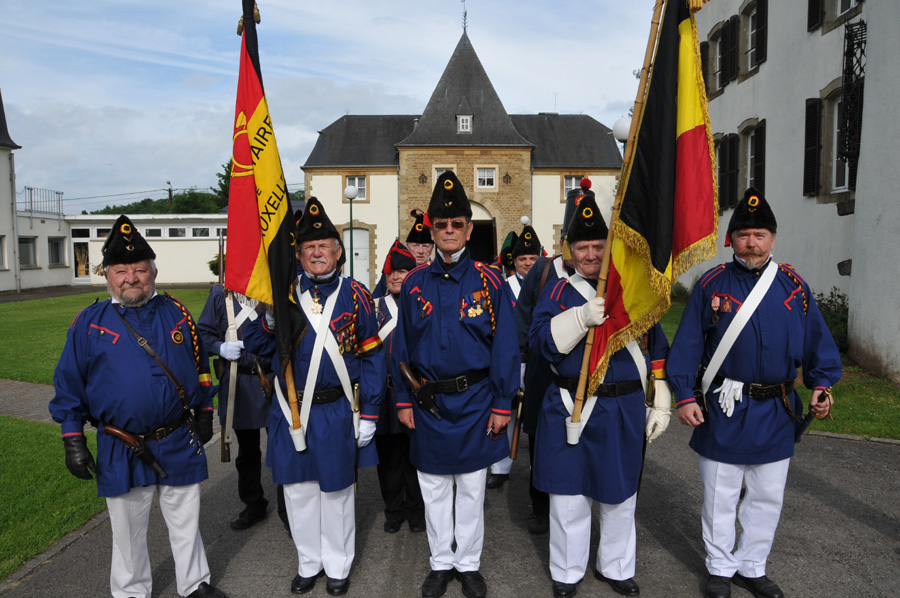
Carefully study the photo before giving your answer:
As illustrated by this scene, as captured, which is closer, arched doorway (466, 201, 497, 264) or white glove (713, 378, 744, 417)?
white glove (713, 378, 744, 417)

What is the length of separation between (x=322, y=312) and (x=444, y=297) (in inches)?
29.1

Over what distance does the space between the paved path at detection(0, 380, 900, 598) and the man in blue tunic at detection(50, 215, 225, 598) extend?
1.51 feet

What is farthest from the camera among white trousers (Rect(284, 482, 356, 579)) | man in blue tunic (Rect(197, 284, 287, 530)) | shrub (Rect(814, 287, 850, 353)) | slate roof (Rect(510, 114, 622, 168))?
slate roof (Rect(510, 114, 622, 168))

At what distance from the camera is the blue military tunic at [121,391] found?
3.41 m

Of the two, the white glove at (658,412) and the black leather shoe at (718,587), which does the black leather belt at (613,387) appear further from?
the black leather shoe at (718,587)

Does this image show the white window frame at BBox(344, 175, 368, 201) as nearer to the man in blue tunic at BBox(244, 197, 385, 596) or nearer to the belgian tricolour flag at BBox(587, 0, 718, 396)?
the man in blue tunic at BBox(244, 197, 385, 596)

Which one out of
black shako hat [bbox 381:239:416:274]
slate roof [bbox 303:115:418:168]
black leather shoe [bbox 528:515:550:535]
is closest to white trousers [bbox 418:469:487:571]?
black leather shoe [bbox 528:515:550:535]

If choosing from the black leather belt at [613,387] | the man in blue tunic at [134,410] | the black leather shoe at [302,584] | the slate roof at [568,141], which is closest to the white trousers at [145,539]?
the man in blue tunic at [134,410]

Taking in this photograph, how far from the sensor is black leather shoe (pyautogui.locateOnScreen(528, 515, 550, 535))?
4.66 m

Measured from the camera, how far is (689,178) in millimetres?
3521

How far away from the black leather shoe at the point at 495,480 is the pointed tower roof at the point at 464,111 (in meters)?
27.1

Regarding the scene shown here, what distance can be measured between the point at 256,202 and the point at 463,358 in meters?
1.54

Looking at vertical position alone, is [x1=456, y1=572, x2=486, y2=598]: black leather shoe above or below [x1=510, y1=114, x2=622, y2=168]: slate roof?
below

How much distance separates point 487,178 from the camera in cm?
3200
